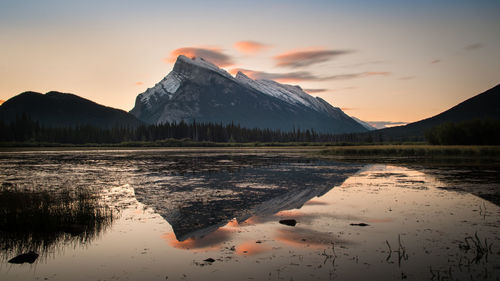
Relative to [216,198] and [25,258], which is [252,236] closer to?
[25,258]

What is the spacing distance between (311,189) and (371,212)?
31.8ft

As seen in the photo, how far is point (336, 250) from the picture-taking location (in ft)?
44.2

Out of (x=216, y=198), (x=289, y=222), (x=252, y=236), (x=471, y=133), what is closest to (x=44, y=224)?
(x=252, y=236)

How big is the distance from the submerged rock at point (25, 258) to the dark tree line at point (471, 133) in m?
108

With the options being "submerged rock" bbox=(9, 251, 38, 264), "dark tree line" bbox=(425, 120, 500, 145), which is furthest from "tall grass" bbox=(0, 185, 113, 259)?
"dark tree line" bbox=(425, 120, 500, 145)

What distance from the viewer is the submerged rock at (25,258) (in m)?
12.6

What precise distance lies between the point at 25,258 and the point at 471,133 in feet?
360

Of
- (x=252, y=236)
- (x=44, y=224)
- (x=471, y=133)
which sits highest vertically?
(x=471, y=133)

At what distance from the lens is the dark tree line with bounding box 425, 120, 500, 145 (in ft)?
313

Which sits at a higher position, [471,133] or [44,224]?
[471,133]

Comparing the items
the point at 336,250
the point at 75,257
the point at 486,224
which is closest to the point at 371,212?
the point at 486,224

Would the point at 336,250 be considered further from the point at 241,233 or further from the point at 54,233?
the point at 54,233

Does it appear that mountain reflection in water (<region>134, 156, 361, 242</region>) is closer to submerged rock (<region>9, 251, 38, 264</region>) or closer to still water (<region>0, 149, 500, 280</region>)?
still water (<region>0, 149, 500, 280</region>)

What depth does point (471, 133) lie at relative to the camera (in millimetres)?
98125
